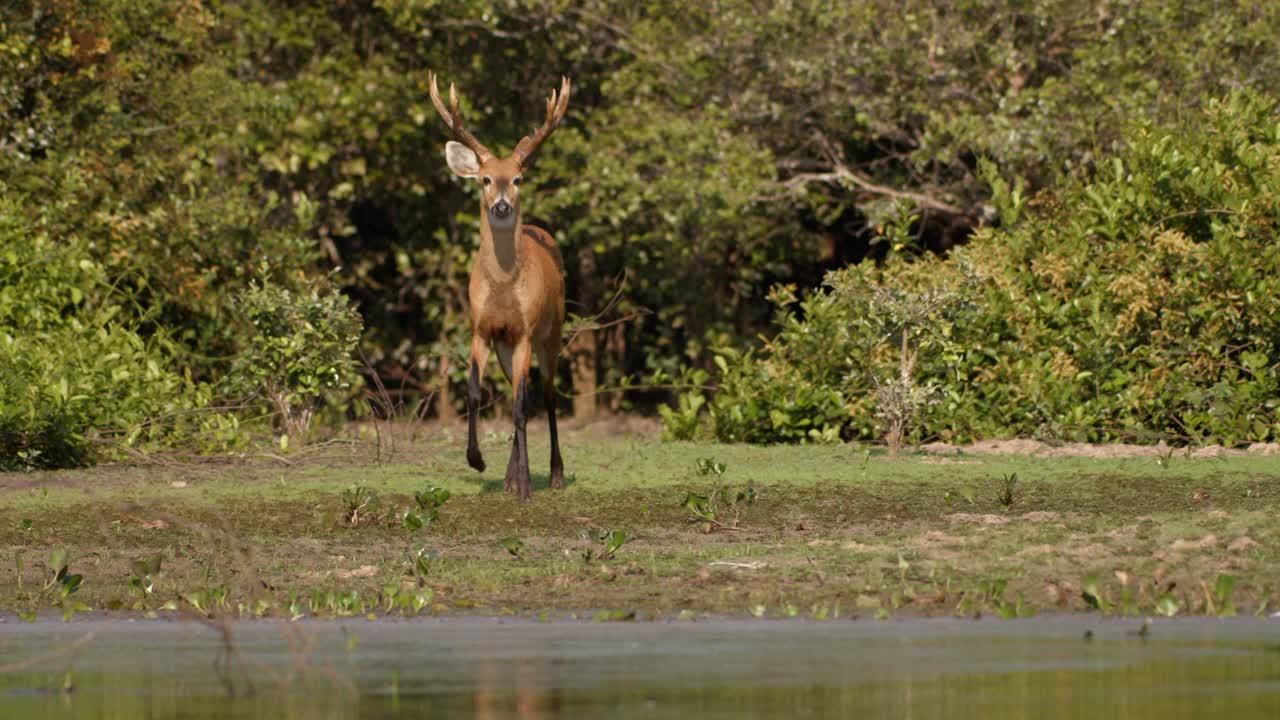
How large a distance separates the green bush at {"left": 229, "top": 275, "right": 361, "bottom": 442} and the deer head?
4573 millimetres

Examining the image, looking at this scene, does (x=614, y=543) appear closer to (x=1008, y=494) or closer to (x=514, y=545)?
(x=514, y=545)

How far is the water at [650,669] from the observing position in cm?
639

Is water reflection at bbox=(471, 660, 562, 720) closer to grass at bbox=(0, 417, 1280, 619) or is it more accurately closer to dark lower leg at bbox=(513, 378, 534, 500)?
grass at bbox=(0, 417, 1280, 619)

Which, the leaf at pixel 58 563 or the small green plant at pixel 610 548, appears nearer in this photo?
the leaf at pixel 58 563

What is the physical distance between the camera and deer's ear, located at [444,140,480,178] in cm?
1393

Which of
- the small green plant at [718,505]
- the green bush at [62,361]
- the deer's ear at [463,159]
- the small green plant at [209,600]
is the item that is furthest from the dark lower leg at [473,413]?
the small green plant at [209,600]

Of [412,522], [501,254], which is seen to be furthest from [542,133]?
[412,522]

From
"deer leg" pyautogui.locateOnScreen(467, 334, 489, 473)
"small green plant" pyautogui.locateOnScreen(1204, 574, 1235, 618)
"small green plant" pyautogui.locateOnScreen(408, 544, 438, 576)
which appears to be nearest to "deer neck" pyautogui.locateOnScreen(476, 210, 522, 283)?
"deer leg" pyautogui.locateOnScreen(467, 334, 489, 473)

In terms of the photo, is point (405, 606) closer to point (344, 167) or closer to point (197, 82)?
point (197, 82)

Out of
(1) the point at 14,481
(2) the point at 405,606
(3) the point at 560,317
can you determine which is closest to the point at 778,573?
(2) the point at 405,606

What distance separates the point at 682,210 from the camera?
823 inches

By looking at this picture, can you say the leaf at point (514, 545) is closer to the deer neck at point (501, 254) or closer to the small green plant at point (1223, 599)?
the deer neck at point (501, 254)

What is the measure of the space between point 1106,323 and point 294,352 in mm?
7291

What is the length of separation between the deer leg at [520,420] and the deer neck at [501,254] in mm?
493
